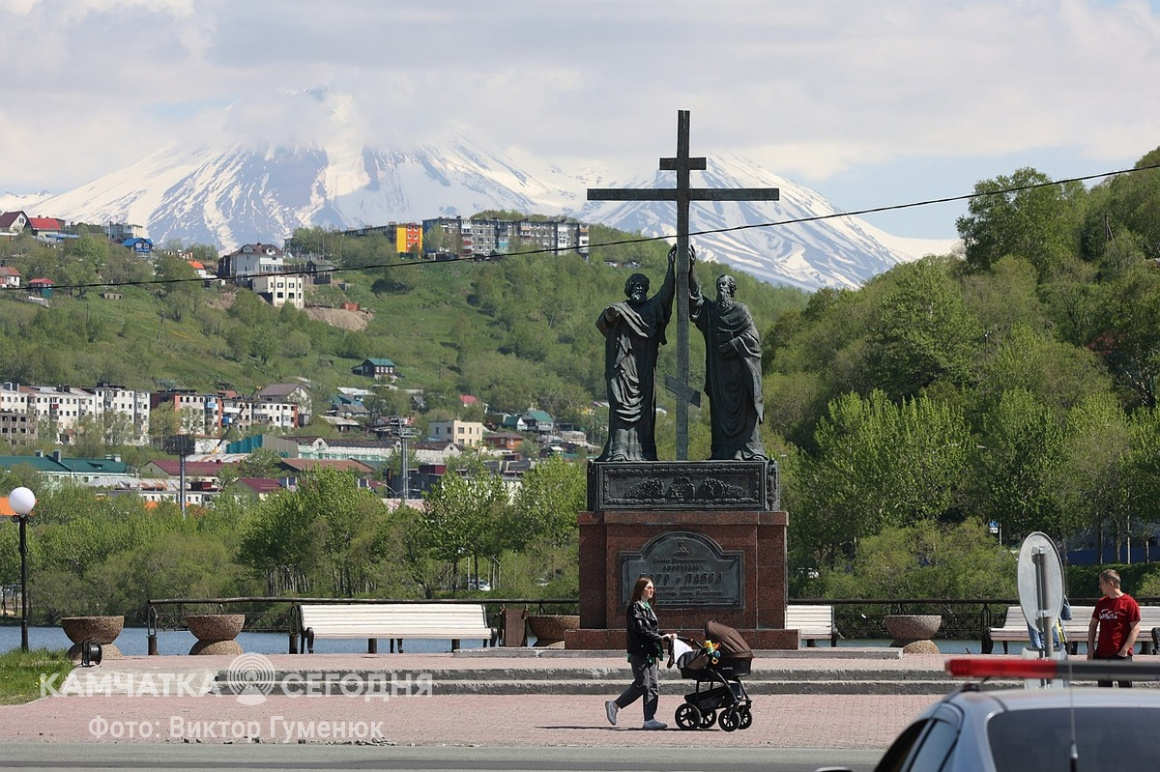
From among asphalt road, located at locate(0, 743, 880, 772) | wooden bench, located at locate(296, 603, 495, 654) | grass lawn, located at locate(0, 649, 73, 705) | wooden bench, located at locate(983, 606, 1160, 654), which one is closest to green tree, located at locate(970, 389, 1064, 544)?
wooden bench, located at locate(983, 606, 1160, 654)

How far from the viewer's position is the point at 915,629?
29.5 metres

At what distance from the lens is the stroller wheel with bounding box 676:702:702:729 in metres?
20.1

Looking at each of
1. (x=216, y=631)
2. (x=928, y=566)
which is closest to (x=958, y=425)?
(x=928, y=566)

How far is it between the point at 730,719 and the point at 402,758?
12.5ft

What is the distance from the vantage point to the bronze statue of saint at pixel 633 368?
2783 centimetres

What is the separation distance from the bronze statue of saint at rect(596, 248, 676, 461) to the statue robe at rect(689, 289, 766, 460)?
71 cm

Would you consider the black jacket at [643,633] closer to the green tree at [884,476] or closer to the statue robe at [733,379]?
the statue robe at [733,379]

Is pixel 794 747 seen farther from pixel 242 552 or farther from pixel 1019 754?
pixel 242 552

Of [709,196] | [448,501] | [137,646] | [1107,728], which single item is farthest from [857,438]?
[1107,728]

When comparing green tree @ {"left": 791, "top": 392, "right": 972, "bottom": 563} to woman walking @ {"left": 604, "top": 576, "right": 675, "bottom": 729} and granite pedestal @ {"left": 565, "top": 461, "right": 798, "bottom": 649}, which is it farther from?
woman walking @ {"left": 604, "top": 576, "right": 675, "bottom": 729}

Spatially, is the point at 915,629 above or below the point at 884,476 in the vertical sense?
below

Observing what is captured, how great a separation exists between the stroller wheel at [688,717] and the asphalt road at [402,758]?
1.66m

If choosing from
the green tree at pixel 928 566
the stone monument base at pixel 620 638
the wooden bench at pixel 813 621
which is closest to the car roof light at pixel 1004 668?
the stone monument base at pixel 620 638

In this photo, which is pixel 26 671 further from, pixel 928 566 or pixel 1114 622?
pixel 928 566
